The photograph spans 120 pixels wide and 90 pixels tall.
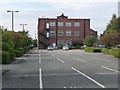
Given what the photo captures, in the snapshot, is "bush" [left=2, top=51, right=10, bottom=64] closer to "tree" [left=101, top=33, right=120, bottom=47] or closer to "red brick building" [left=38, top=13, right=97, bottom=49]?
"tree" [left=101, top=33, right=120, bottom=47]

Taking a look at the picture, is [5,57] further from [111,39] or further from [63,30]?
[63,30]

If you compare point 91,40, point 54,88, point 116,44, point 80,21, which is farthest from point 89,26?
point 54,88

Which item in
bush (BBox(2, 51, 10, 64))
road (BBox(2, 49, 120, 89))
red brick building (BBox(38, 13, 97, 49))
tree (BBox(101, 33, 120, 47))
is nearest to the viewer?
road (BBox(2, 49, 120, 89))

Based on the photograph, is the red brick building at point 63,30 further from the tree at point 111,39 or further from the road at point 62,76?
the road at point 62,76

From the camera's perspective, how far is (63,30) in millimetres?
140875

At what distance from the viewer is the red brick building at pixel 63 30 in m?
139

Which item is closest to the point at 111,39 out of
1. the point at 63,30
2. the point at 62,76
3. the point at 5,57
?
the point at 5,57

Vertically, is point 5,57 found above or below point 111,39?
below

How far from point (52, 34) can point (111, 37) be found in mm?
69220

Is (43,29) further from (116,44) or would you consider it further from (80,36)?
(116,44)

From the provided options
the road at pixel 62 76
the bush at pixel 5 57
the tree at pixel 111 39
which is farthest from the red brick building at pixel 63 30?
the road at pixel 62 76

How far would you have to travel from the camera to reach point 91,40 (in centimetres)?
11338

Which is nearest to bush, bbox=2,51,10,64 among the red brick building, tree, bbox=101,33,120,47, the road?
the road

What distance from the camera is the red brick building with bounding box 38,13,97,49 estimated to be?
5463 inches
